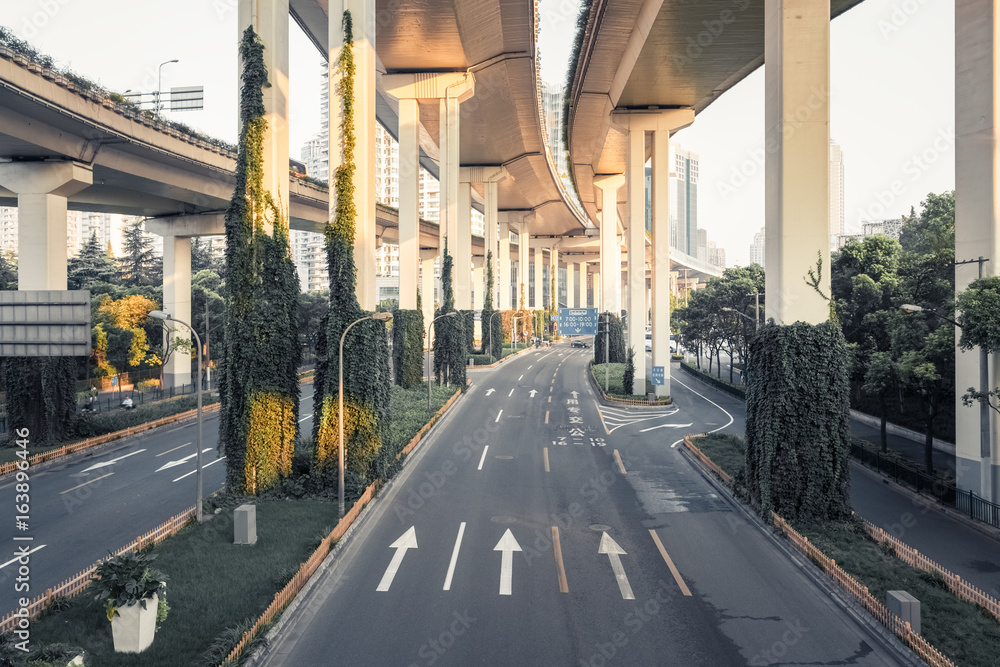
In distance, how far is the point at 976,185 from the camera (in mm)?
21250

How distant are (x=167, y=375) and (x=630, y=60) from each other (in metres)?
46.7

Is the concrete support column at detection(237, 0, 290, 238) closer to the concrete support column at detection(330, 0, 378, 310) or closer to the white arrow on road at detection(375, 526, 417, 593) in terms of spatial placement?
the concrete support column at detection(330, 0, 378, 310)

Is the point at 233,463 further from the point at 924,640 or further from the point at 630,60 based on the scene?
the point at 630,60

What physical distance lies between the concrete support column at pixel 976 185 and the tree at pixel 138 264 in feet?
265

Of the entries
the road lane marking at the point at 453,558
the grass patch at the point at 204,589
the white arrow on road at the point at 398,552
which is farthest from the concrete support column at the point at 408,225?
the white arrow on road at the point at 398,552

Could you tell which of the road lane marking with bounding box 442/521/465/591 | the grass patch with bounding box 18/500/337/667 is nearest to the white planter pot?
the grass patch with bounding box 18/500/337/667

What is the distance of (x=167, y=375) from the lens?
55625mm

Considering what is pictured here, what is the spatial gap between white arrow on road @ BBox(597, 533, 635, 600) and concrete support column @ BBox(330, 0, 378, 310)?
45.8ft

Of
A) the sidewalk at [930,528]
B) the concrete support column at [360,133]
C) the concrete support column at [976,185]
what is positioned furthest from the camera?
the concrete support column at [360,133]

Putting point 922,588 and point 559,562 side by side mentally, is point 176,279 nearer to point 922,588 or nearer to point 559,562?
point 559,562

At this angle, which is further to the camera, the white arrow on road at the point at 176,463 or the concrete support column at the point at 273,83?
the white arrow on road at the point at 176,463

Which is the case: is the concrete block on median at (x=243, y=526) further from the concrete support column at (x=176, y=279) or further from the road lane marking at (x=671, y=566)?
the concrete support column at (x=176, y=279)

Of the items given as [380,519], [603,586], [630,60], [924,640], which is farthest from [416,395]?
[924,640]

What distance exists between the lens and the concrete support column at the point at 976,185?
20.8 meters
